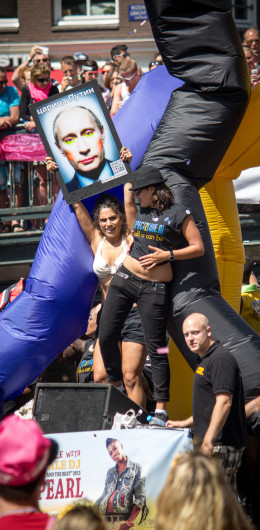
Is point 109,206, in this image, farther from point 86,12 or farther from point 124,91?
point 86,12

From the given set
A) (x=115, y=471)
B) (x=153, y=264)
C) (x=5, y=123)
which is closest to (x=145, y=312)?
A: (x=153, y=264)

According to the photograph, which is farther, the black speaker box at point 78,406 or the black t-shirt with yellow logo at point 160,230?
the black t-shirt with yellow logo at point 160,230

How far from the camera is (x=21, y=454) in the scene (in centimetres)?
265

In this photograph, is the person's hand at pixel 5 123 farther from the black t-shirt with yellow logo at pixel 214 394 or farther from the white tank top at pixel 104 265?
the black t-shirt with yellow logo at pixel 214 394

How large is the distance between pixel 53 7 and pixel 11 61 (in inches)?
55.6

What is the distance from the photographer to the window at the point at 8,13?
641 inches

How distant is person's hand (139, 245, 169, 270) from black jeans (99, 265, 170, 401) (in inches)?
5.4

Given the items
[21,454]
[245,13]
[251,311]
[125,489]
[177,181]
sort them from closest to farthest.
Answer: [21,454] < [125,489] < [177,181] < [251,311] < [245,13]

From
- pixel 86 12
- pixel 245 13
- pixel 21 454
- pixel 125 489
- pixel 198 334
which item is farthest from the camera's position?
pixel 245 13

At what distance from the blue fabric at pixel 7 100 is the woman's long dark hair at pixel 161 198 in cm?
417

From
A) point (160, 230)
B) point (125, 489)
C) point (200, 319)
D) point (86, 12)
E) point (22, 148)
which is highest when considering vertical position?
point (86, 12)

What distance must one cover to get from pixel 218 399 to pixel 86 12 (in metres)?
13.1

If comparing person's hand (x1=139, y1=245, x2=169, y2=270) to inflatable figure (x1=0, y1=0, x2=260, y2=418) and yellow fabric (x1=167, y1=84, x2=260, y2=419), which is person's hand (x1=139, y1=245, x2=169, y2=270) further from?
yellow fabric (x1=167, y1=84, x2=260, y2=419)

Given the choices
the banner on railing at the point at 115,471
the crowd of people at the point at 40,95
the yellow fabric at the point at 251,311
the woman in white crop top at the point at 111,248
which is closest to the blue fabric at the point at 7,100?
the crowd of people at the point at 40,95
